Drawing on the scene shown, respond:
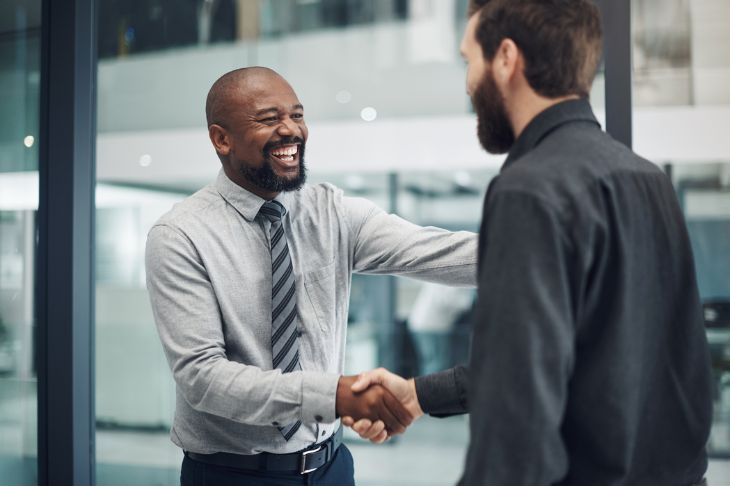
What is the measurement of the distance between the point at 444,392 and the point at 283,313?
1.16 feet

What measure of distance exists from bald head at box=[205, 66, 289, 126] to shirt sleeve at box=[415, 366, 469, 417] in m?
0.69

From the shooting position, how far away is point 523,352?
747mm

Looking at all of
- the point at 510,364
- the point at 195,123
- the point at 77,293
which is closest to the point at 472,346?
the point at 510,364

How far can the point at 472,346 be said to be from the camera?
0.83 meters

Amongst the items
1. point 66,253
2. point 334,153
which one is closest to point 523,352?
point 66,253

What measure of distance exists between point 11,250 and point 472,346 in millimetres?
1720

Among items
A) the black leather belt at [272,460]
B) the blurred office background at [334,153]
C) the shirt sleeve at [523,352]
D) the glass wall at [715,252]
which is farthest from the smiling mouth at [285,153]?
the glass wall at [715,252]

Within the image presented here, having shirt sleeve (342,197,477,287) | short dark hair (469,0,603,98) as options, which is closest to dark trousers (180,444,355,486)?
shirt sleeve (342,197,477,287)

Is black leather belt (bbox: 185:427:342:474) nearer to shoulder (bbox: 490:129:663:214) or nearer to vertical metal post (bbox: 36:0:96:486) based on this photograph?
vertical metal post (bbox: 36:0:96:486)

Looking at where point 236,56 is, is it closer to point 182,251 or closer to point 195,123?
point 195,123

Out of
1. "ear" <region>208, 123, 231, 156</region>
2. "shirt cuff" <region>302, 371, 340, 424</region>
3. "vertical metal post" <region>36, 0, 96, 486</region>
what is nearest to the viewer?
"shirt cuff" <region>302, 371, 340, 424</region>

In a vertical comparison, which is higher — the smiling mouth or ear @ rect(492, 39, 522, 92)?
ear @ rect(492, 39, 522, 92)

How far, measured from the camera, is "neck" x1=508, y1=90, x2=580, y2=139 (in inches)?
36.2

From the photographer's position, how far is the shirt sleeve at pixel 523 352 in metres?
0.75
